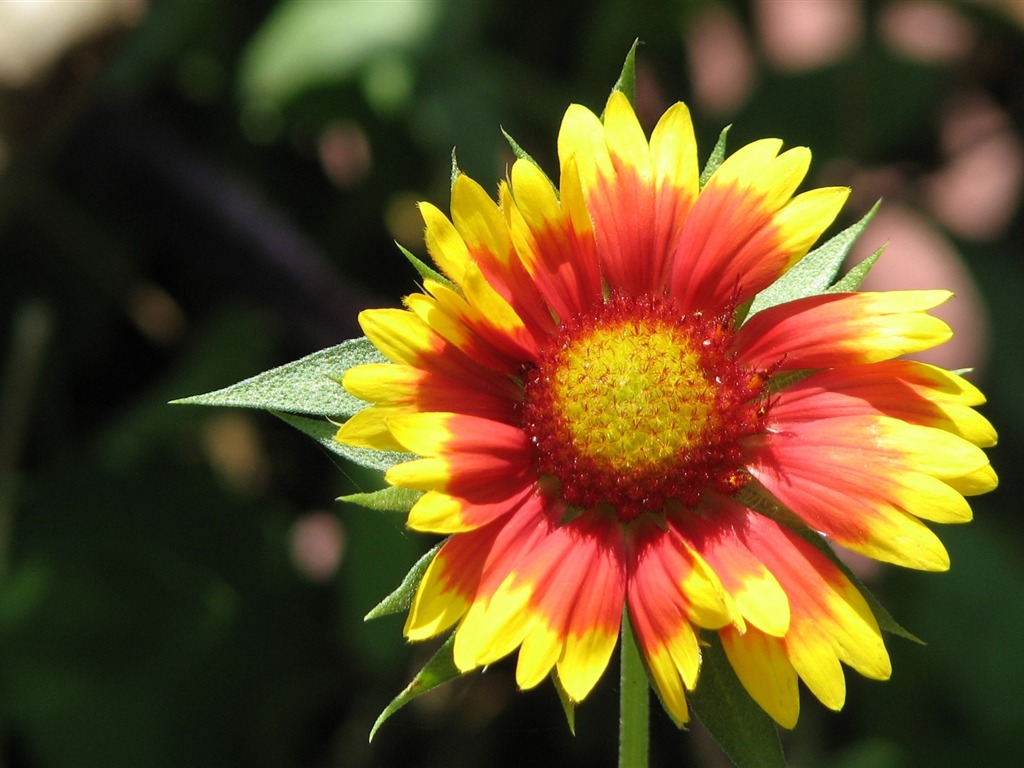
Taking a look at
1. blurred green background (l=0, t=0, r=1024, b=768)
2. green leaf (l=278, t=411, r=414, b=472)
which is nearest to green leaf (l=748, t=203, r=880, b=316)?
green leaf (l=278, t=411, r=414, b=472)

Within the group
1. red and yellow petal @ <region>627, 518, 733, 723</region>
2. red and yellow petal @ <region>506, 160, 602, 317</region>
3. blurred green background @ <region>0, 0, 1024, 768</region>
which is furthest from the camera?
blurred green background @ <region>0, 0, 1024, 768</region>

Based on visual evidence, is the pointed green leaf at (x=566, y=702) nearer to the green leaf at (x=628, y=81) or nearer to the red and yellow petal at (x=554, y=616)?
the red and yellow petal at (x=554, y=616)

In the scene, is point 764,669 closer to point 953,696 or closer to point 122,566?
point 953,696

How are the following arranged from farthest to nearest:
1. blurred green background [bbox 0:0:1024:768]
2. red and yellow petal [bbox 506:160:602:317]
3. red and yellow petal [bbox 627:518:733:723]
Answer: blurred green background [bbox 0:0:1024:768] → red and yellow petal [bbox 506:160:602:317] → red and yellow petal [bbox 627:518:733:723]

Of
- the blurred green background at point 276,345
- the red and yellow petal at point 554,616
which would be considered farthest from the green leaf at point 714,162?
the blurred green background at point 276,345

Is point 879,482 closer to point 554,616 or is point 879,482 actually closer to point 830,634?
point 830,634

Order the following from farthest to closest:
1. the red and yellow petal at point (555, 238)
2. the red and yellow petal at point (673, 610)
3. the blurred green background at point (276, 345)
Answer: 1. the blurred green background at point (276, 345)
2. the red and yellow petal at point (555, 238)
3. the red and yellow petal at point (673, 610)

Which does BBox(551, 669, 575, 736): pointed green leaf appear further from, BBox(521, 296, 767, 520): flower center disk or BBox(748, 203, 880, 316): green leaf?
BBox(748, 203, 880, 316): green leaf
